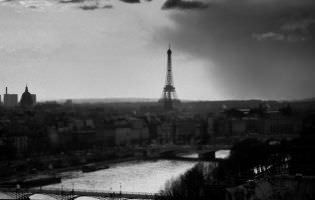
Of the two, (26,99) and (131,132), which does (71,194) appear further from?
(26,99)

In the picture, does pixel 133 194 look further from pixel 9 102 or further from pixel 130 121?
pixel 9 102

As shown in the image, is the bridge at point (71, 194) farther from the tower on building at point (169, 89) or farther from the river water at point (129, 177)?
the tower on building at point (169, 89)

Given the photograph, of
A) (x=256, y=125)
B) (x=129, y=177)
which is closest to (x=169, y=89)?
(x=256, y=125)

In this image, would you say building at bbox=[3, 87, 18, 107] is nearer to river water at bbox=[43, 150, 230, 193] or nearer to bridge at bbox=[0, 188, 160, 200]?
river water at bbox=[43, 150, 230, 193]

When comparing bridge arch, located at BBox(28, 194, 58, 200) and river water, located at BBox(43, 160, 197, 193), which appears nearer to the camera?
bridge arch, located at BBox(28, 194, 58, 200)

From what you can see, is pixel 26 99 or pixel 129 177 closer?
pixel 129 177

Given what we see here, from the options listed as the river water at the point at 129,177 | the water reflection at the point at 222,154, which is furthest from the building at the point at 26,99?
the river water at the point at 129,177

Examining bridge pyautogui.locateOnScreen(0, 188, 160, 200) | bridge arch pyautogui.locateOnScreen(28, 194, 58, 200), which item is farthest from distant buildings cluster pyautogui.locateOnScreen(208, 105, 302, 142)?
bridge pyautogui.locateOnScreen(0, 188, 160, 200)

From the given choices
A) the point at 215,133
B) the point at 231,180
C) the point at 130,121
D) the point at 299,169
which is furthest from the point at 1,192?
the point at 215,133
